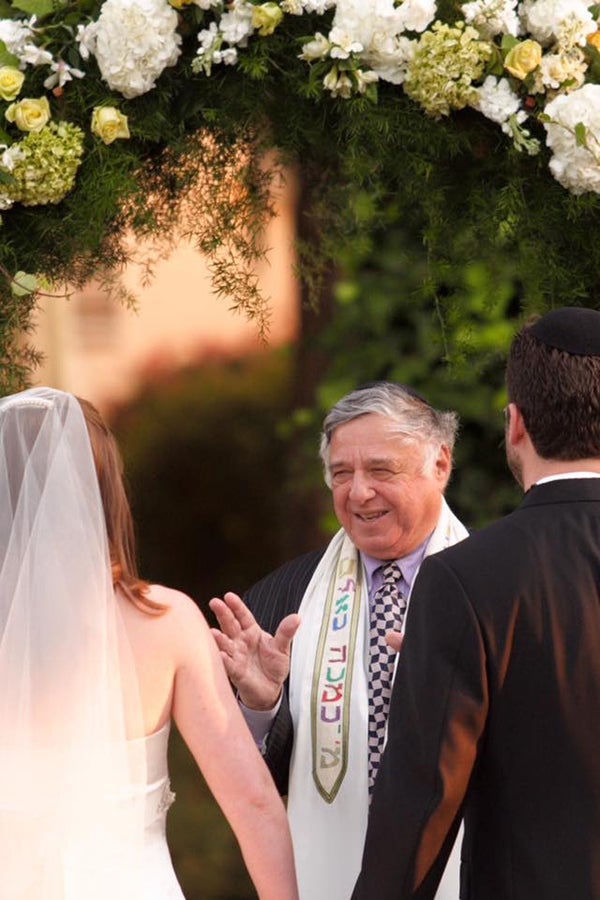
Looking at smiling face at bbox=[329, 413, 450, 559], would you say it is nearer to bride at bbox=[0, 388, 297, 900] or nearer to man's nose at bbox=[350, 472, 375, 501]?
man's nose at bbox=[350, 472, 375, 501]

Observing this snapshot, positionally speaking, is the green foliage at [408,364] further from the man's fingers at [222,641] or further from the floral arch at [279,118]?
the man's fingers at [222,641]

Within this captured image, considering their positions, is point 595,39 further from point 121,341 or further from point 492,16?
point 121,341

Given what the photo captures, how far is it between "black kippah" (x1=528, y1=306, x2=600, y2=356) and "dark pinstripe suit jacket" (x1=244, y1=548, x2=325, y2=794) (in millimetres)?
1521

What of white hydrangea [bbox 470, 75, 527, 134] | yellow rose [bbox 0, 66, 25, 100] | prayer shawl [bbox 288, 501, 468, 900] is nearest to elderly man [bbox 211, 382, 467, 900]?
prayer shawl [bbox 288, 501, 468, 900]

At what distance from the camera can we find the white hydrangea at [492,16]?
11.0ft

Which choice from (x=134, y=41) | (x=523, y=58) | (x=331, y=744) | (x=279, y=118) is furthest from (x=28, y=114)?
(x=331, y=744)

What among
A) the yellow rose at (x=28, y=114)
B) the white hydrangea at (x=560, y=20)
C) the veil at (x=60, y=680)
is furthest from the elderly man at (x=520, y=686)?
the yellow rose at (x=28, y=114)

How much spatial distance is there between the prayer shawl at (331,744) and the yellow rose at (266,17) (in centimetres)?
146

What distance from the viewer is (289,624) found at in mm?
3277

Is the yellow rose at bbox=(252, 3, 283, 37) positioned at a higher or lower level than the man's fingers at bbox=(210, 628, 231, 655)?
higher

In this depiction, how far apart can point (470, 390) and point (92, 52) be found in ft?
10.4

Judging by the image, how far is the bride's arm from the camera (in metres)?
2.80

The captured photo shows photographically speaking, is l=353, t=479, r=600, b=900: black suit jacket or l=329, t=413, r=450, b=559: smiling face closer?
l=353, t=479, r=600, b=900: black suit jacket

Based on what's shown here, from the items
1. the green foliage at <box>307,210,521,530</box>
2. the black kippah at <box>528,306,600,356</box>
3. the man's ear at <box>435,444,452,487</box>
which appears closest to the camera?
the black kippah at <box>528,306,600,356</box>
